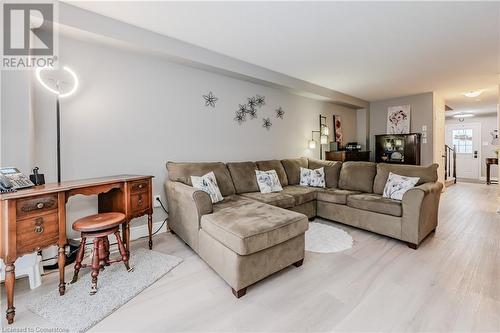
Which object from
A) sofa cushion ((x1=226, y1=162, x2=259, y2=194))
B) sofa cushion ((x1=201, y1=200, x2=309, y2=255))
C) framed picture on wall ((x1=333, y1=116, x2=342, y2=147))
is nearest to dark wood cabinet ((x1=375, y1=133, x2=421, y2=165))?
framed picture on wall ((x1=333, y1=116, x2=342, y2=147))

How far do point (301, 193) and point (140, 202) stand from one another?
211 cm

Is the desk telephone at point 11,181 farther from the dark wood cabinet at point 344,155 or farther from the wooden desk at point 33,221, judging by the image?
the dark wood cabinet at point 344,155

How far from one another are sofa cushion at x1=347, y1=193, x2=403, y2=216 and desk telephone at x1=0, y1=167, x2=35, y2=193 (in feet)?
11.0

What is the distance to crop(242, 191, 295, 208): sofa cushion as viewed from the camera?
9.77 ft

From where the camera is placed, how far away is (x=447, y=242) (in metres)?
2.71

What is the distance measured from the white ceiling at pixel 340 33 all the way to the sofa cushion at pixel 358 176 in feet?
5.09

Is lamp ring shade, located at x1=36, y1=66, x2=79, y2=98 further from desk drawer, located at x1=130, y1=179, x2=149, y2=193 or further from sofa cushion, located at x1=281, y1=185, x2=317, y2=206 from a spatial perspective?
sofa cushion, located at x1=281, y1=185, x2=317, y2=206

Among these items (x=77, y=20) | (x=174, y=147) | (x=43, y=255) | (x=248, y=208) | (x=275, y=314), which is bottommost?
(x=275, y=314)

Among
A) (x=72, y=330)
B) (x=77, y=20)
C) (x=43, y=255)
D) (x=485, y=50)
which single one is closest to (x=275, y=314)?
(x=72, y=330)

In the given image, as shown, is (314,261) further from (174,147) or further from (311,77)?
(311,77)

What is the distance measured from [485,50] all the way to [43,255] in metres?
5.57

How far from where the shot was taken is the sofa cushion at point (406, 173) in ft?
9.70

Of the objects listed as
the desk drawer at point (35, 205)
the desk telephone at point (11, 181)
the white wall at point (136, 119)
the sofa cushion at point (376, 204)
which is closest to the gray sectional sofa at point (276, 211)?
the sofa cushion at point (376, 204)

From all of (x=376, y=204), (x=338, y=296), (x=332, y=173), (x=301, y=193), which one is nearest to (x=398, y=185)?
(x=376, y=204)
